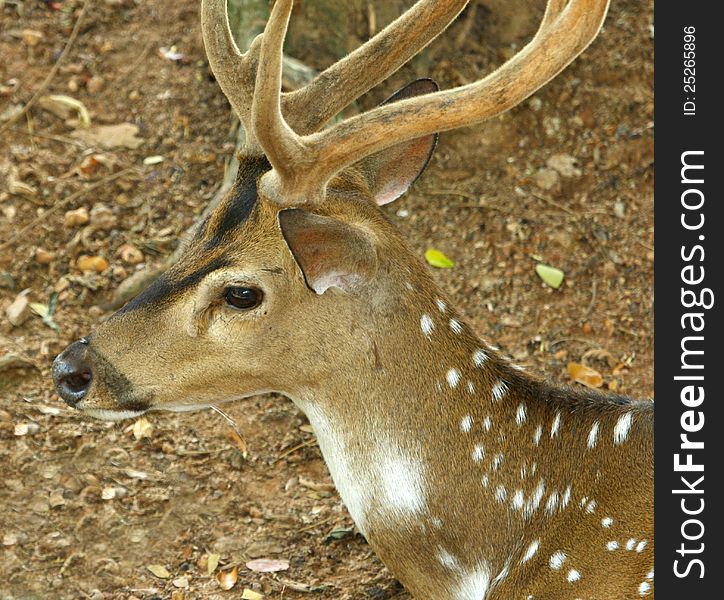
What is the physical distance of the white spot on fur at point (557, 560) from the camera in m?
3.48

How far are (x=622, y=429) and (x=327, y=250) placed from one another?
116 centimetres

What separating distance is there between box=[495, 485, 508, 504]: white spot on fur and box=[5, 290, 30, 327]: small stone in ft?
8.85

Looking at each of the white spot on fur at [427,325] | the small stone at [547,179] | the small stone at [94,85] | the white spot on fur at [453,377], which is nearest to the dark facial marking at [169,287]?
the white spot on fur at [427,325]

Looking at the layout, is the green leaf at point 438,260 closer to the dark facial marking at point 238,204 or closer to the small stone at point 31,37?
the dark facial marking at point 238,204

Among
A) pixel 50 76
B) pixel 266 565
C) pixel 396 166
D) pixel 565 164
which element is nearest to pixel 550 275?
pixel 565 164

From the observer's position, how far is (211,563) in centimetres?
434

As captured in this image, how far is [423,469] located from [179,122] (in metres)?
3.33

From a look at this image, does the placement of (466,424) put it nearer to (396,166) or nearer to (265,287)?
(265,287)

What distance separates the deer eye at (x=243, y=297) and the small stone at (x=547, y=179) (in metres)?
2.91

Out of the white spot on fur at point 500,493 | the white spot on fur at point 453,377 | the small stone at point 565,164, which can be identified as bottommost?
the white spot on fur at point 500,493

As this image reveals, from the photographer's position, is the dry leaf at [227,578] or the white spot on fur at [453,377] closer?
the white spot on fur at [453,377]

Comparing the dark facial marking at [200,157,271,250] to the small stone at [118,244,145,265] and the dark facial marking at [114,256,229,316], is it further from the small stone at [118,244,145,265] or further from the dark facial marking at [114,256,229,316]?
the small stone at [118,244,145,265]

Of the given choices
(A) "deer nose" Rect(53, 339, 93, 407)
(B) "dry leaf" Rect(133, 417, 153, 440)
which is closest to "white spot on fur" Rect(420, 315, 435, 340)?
(A) "deer nose" Rect(53, 339, 93, 407)

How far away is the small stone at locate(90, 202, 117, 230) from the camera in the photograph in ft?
18.6
